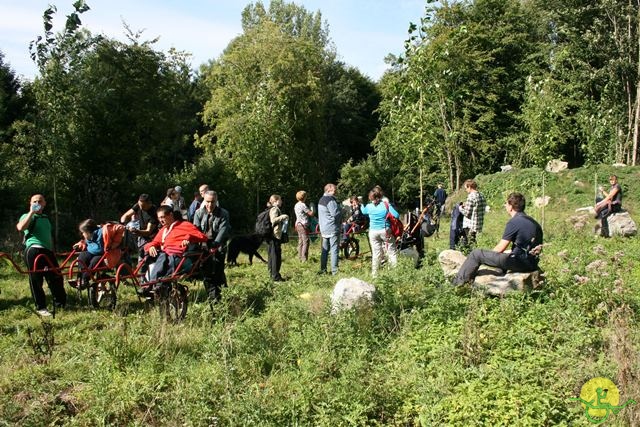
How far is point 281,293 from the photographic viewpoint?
7562 mm

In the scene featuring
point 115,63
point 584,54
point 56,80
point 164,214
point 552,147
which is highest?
point 584,54

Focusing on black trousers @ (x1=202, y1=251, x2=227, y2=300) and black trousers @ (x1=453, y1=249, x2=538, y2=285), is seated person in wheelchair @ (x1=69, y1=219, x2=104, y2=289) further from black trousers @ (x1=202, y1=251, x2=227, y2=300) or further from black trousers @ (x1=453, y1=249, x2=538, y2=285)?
black trousers @ (x1=453, y1=249, x2=538, y2=285)

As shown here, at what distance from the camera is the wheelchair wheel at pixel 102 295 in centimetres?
753

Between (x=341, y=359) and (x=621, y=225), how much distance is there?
10.6 metres

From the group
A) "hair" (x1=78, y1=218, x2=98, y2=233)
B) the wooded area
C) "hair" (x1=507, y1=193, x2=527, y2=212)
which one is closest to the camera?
"hair" (x1=507, y1=193, x2=527, y2=212)

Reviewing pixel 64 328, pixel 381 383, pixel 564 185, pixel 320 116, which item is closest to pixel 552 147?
pixel 564 185

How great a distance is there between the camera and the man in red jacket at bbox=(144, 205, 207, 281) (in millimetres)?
6957

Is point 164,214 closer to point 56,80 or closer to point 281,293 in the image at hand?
point 281,293

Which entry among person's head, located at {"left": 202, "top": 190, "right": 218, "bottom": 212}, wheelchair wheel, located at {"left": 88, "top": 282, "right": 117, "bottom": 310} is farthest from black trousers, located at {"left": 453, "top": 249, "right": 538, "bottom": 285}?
wheelchair wheel, located at {"left": 88, "top": 282, "right": 117, "bottom": 310}

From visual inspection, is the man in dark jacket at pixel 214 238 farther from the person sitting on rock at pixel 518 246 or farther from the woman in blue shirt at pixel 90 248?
the person sitting on rock at pixel 518 246

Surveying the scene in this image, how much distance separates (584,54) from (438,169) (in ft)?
34.1

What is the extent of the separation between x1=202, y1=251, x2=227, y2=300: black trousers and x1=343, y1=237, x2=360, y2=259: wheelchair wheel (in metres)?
5.32

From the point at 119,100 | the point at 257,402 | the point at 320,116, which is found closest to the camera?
the point at 257,402

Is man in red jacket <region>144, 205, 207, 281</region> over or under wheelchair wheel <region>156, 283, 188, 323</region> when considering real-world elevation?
over
